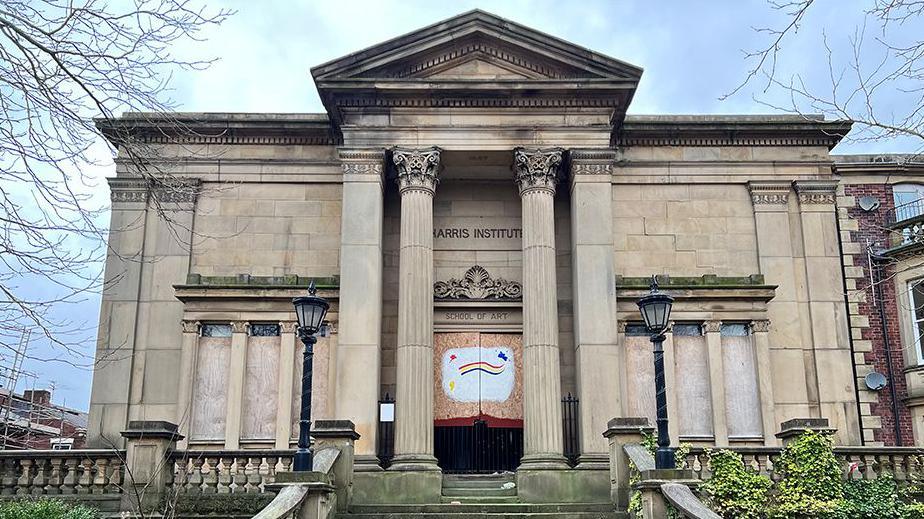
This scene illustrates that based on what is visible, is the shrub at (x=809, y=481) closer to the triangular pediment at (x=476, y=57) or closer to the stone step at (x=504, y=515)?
the stone step at (x=504, y=515)

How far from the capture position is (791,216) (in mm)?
24094

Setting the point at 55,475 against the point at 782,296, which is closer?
the point at 55,475

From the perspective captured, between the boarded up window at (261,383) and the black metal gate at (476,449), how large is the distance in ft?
13.6

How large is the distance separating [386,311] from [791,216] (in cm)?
1133

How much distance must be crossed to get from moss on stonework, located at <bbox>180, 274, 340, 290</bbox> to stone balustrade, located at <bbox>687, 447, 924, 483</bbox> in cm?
1000

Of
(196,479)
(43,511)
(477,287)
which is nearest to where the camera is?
(43,511)

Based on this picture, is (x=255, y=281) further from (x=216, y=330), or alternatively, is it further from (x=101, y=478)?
(x=101, y=478)

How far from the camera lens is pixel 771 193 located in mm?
24109

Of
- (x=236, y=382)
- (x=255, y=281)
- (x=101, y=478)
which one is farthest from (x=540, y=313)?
(x=101, y=478)

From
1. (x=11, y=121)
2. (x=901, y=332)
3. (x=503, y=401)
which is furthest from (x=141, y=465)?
(x=901, y=332)

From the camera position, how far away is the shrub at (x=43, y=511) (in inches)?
516

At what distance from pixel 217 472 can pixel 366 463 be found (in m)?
4.12

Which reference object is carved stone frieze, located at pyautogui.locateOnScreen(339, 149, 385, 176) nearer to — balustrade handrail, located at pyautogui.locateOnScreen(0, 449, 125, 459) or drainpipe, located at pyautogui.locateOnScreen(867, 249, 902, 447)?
balustrade handrail, located at pyautogui.locateOnScreen(0, 449, 125, 459)

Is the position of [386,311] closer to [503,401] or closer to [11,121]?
[503,401]
